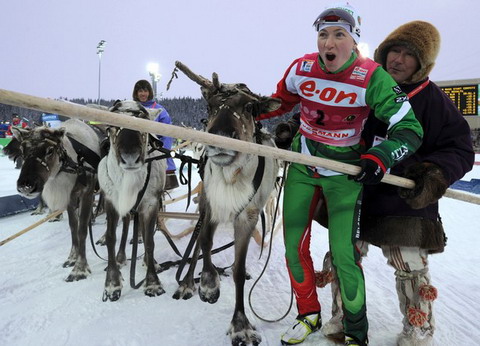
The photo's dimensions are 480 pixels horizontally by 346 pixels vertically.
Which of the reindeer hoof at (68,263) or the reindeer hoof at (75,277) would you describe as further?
the reindeer hoof at (68,263)

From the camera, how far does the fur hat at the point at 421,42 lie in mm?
2420

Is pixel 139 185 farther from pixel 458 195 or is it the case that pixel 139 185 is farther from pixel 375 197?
pixel 458 195

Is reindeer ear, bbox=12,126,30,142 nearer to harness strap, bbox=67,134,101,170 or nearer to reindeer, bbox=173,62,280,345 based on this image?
harness strap, bbox=67,134,101,170

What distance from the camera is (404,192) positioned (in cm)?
224

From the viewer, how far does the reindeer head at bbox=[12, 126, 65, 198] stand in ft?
11.1

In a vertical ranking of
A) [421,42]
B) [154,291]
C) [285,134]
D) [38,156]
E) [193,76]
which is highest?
[421,42]

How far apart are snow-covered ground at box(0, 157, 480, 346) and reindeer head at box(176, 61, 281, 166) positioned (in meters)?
1.64

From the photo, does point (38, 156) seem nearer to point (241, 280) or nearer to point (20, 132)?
point (20, 132)

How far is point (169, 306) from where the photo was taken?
322 centimetres

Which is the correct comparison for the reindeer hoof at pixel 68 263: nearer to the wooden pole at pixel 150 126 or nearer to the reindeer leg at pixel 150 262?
the reindeer leg at pixel 150 262

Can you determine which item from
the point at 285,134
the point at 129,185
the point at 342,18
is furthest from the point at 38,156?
the point at 342,18

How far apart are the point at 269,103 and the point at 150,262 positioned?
2.35 m

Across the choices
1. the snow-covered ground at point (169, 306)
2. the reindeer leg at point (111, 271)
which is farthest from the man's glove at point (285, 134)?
the reindeer leg at point (111, 271)

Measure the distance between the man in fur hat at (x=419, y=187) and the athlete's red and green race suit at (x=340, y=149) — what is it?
0.89ft
